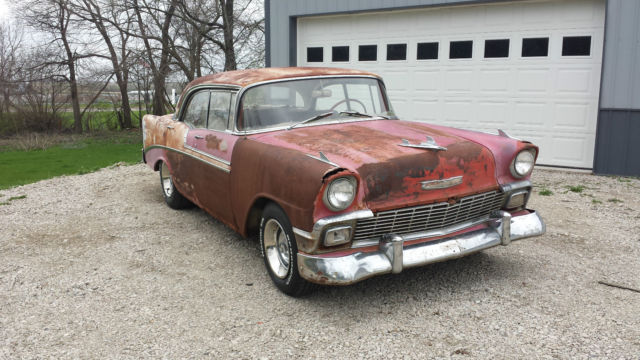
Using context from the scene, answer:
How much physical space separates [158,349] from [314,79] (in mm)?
2598

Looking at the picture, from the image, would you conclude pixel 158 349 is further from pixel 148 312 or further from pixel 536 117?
pixel 536 117

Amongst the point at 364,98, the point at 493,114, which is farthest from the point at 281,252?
the point at 493,114

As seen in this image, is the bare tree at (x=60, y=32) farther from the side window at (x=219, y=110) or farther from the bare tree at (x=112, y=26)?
the side window at (x=219, y=110)

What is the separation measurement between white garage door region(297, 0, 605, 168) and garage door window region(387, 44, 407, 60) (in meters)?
0.02

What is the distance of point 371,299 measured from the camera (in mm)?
3537

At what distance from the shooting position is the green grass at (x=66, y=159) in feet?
30.3

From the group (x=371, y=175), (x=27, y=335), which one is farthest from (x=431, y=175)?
(x=27, y=335)

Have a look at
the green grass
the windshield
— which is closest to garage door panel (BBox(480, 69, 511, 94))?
the windshield

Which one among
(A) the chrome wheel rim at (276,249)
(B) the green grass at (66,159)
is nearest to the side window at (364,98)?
(A) the chrome wheel rim at (276,249)

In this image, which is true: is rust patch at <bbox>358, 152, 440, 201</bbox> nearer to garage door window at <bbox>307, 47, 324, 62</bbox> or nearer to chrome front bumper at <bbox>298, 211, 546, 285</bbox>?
chrome front bumper at <bbox>298, 211, 546, 285</bbox>

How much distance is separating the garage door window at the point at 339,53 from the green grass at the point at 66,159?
14.8 ft

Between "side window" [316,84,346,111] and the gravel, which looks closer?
the gravel

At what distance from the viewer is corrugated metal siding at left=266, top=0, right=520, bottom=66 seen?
9.07 m

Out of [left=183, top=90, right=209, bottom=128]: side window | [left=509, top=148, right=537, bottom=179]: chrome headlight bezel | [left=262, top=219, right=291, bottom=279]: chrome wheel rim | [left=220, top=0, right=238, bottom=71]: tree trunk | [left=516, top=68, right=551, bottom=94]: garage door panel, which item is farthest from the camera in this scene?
[left=220, top=0, right=238, bottom=71]: tree trunk
